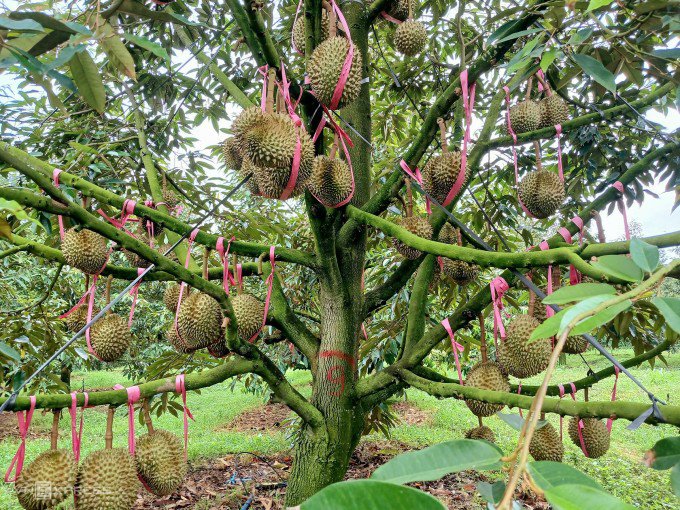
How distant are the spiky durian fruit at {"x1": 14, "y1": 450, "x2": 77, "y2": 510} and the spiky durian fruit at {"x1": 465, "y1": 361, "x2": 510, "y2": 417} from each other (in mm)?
1002

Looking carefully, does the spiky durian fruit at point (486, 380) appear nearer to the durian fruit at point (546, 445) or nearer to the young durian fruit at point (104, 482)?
the durian fruit at point (546, 445)

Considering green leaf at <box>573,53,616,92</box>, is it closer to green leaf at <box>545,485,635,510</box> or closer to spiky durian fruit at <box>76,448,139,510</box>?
green leaf at <box>545,485,635,510</box>

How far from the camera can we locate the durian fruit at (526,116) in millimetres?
1628

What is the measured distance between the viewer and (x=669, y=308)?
0.51 metres

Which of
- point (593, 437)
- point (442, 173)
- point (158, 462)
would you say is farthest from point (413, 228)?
point (158, 462)

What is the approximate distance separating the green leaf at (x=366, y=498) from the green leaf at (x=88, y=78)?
2.83 feet

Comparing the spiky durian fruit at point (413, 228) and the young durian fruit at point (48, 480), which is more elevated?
the spiky durian fruit at point (413, 228)

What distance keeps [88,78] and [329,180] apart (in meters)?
0.73

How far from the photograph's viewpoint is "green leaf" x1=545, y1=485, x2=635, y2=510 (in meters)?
0.29

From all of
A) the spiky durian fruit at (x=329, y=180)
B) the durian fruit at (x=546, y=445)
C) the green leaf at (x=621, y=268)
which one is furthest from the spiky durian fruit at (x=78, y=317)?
the green leaf at (x=621, y=268)

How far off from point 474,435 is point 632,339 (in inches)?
40.5

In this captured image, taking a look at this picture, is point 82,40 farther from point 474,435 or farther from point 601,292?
point 474,435

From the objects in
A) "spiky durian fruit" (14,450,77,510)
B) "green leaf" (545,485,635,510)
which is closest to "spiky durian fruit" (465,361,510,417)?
"spiky durian fruit" (14,450,77,510)

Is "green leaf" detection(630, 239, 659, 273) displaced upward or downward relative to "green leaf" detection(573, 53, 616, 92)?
downward
